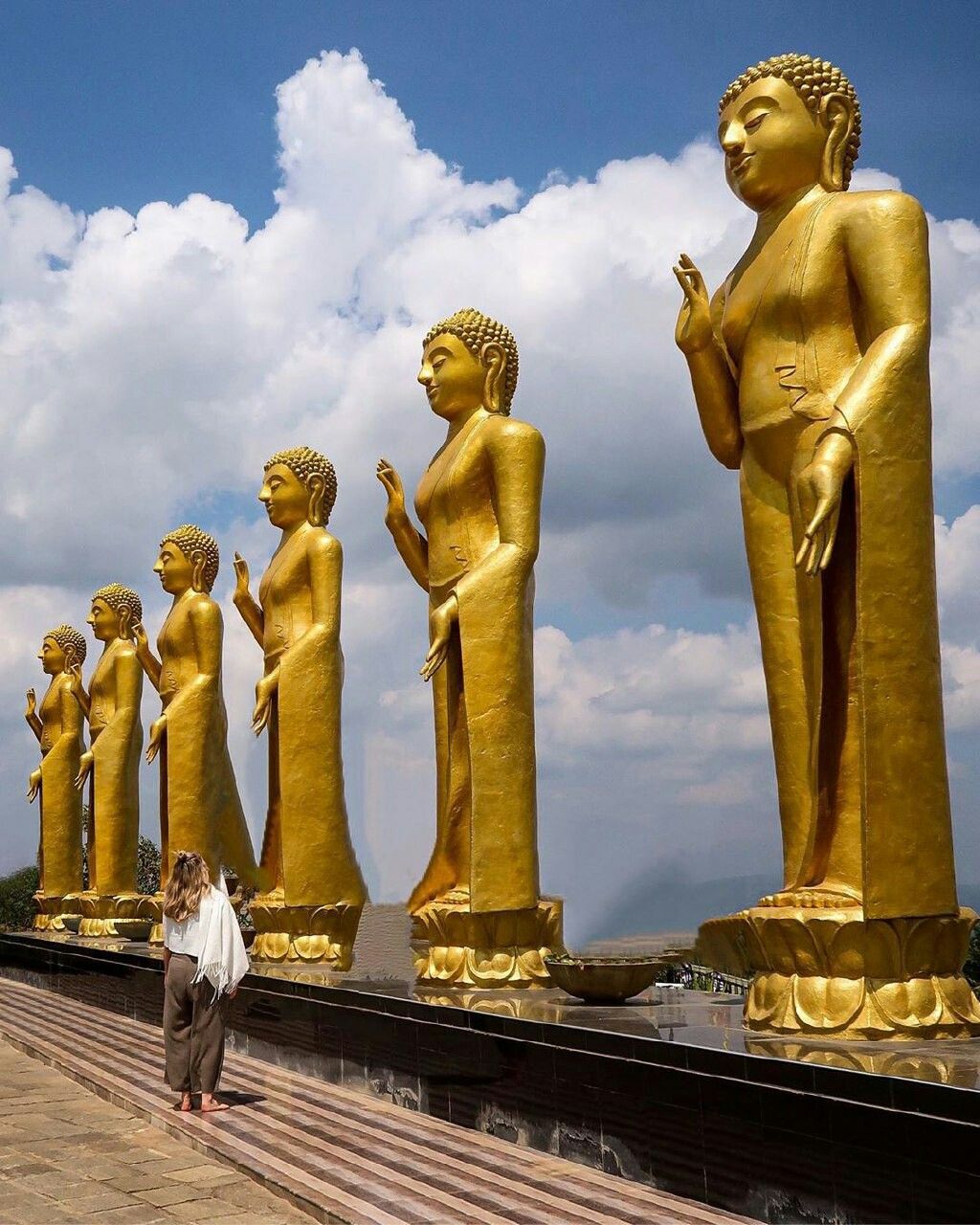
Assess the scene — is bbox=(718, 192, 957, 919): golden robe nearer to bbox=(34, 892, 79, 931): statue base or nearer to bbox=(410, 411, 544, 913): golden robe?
bbox=(410, 411, 544, 913): golden robe

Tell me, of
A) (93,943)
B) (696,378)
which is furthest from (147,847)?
(696,378)

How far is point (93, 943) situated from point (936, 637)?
10.1 m

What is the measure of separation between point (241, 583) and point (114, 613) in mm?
4754

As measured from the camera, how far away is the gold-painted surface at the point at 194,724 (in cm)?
1191

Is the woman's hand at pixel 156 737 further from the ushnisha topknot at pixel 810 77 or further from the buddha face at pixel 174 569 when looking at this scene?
the ushnisha topknot at pixel 810 77

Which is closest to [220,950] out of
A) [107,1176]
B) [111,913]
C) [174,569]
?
[107,1176]

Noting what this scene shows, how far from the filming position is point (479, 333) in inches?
336

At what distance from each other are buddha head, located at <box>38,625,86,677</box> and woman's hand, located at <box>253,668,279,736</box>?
7.93 metres

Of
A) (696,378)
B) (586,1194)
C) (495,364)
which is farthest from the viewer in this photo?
(495,364)

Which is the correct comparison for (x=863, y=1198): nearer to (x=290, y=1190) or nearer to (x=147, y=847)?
(x=290, y=1190)

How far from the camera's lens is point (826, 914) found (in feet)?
15.9

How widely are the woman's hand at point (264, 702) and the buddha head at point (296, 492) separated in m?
1.29

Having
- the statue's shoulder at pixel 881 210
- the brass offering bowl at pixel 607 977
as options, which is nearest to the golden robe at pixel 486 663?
the brass offering bowl at pixel 607 977

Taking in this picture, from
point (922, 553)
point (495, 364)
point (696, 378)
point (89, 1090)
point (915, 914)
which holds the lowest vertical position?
point (89, 1090)
